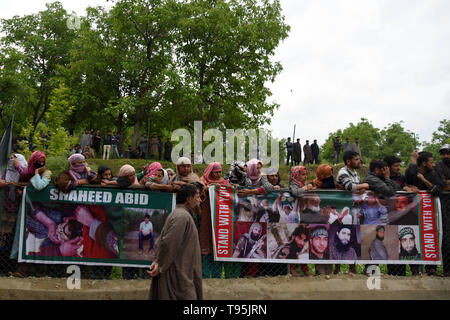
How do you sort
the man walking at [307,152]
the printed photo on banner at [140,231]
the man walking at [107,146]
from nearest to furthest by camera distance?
the printed photo on banner at [140,231], the man walking at [107,146], the man walking at [307,152]

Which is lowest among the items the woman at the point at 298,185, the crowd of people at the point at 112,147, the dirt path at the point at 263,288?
the dirt path at the point at 263,288

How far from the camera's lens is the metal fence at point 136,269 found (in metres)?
5.11

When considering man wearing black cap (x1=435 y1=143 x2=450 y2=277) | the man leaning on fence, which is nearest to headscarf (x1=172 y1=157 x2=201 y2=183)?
the man leaning on fence

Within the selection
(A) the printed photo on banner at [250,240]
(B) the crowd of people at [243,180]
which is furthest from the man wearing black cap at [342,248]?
(A) the printed photo on banner at [250,240]

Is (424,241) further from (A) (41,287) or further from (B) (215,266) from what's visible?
(A) (41,287)

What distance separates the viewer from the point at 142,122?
26703 mm

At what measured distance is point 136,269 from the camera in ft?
17.4

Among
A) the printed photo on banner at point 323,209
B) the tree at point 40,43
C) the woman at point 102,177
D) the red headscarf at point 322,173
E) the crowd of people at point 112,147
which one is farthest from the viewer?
the tree at point 40,43

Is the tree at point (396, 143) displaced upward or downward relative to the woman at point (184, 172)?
upward

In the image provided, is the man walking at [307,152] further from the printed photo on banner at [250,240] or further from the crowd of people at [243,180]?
the printed photo on banner at [250,240]

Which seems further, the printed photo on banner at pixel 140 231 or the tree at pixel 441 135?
the tree at pixel 441 135

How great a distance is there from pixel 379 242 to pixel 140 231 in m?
3.78

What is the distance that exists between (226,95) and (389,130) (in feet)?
169

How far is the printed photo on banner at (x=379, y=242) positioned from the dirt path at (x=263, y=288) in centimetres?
35
